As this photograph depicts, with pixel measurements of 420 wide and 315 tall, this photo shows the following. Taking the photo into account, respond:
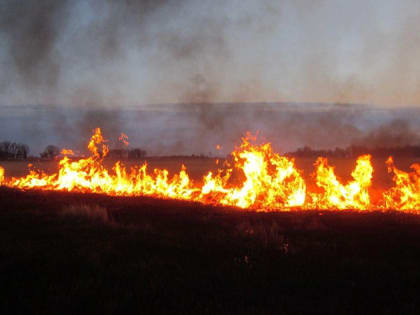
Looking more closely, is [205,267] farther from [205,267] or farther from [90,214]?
[90,214]

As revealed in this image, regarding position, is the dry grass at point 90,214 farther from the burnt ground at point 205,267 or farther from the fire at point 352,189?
the fire at point 352,189

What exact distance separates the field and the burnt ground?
2cm

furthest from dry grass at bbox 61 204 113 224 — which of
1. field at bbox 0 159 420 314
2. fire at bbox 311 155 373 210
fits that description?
fire at bbox 311 155 373 210

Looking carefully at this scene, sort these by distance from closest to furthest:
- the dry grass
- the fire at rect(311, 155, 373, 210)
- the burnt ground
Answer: the burnt ground < the dry grass < the fire at rect(311, 155, 373, 210)

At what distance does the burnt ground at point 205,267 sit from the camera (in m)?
4.69

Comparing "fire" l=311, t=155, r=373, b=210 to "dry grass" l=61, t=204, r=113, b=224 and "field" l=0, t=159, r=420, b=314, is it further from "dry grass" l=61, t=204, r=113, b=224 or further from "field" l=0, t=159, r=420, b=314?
"dry grass" l=61, t=204, r=113, b=224

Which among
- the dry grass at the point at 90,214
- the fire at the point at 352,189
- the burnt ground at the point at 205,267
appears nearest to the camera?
the burnt ground at the point at 205,267

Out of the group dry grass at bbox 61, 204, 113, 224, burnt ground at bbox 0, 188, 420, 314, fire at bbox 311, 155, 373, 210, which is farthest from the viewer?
fire at bbox 311, 155, 373, 210

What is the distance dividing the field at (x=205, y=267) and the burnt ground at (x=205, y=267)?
0.02 m

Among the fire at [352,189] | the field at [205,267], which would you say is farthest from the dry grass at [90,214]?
the fire at [352,189]

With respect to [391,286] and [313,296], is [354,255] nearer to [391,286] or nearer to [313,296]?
[391,286]

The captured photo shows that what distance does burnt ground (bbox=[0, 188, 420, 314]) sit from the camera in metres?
4.69

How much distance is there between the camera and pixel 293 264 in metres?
6.62

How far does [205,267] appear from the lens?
6406 mm
